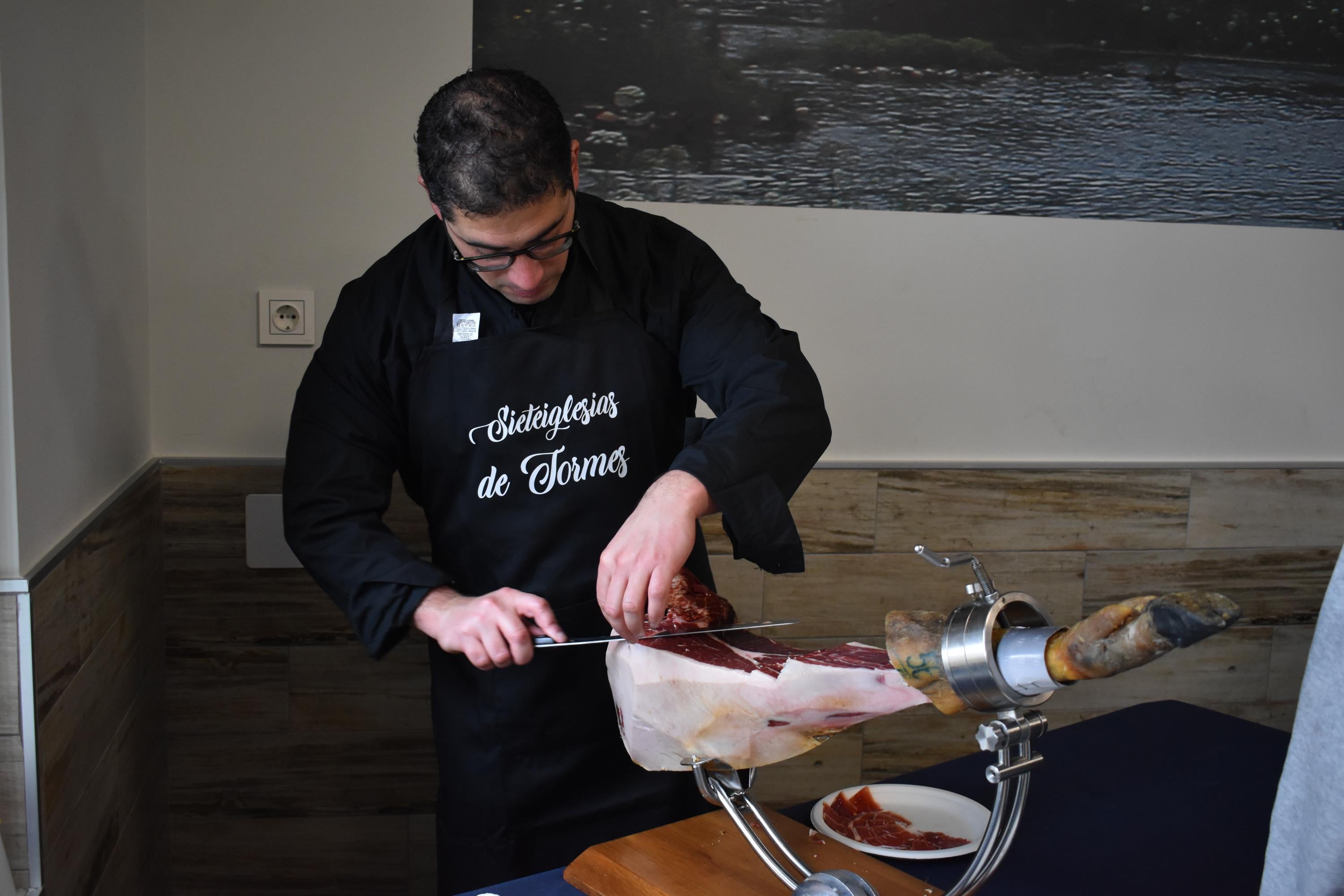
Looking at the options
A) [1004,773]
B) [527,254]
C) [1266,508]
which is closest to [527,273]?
[527,254]

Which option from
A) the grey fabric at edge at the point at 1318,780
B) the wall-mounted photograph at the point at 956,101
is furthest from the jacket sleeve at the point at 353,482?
the grey fabric at edge at the point at 1318,780

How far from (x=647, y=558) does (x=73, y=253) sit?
0.98 metres

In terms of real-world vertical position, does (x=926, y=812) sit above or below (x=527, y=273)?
below

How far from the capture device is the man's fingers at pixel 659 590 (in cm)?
115

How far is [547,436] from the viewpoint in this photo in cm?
154

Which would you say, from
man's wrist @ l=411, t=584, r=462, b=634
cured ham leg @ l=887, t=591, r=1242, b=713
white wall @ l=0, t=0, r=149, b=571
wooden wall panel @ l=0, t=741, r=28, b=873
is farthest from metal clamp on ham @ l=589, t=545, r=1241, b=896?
white wall @ l=0, t=0, r=149, b=571

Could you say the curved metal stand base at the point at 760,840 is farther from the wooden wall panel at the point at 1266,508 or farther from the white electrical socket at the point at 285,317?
the wooden wall panel at the point at 1266,508

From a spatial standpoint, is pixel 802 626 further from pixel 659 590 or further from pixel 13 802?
pixel 13 802

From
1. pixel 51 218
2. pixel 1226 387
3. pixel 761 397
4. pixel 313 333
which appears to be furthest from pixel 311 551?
pixel 1226 387

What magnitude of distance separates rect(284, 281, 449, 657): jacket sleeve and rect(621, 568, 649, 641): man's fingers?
1.16ft

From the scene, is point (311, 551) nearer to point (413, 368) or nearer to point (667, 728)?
point (413, 368)

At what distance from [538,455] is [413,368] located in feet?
0.72

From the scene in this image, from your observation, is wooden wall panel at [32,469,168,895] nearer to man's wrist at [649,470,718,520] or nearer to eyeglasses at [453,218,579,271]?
eyeglasses at [453,218,579,271]

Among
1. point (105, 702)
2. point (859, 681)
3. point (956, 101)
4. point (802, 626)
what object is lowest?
point (802, 626)
